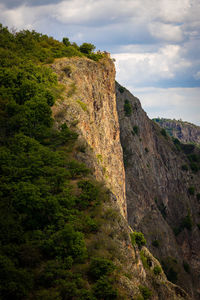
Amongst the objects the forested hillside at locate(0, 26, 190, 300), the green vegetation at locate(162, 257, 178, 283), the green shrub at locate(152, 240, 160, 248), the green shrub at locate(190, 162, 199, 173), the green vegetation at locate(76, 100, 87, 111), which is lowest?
the green vegetation at locate(162, 257, 178, 283)

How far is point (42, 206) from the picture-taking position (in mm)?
19781

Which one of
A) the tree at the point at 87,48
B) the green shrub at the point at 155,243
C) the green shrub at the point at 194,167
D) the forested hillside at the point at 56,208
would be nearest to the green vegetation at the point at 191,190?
the green shrub at the point at 194,167

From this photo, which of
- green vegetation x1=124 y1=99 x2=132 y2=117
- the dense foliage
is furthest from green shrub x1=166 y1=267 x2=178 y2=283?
the dense foliage

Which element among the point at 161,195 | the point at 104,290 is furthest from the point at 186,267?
the point at 104,290

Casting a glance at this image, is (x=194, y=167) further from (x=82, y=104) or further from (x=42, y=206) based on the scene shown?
(x=42, y=206)

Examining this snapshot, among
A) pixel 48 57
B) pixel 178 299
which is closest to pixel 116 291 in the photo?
pixel 178 299

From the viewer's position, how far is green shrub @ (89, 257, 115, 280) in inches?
666

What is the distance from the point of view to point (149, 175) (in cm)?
12700

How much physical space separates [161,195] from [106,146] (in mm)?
87326

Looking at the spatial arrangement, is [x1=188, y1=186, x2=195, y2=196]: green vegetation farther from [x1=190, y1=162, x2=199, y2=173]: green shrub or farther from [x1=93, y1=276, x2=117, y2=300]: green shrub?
[x1=93, y1=276, x2=117, y2=300]: green shrub

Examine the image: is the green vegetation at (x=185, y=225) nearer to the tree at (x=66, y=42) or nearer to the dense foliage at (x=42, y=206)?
the tree at (x=66, y=42)

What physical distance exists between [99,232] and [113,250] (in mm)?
1728

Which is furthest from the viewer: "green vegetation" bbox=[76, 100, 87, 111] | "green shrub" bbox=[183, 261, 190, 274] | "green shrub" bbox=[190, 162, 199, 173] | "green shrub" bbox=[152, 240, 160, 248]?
"green shrub" bbox=[190, 162, 199, 173]

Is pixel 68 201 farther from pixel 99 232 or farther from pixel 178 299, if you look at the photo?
pixel 178 299
